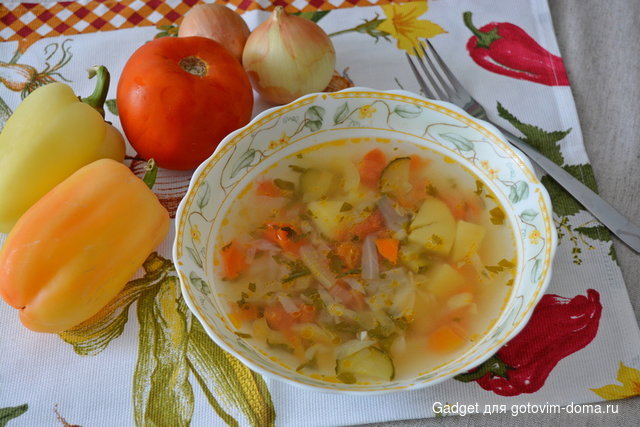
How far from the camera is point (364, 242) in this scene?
1.04 meters

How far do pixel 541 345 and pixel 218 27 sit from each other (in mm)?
903

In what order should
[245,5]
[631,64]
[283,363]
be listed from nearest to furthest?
1. [283,363]
2. [631,64]
3. [245,5]

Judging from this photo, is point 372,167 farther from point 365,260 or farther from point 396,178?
point 365,260

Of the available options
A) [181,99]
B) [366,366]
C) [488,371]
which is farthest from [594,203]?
[181,99]

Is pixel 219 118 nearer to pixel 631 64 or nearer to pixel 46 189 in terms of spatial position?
pixel 46 189

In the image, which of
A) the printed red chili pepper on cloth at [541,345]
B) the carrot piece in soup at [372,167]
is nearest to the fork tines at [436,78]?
the carrot piece in soup at [372,167]

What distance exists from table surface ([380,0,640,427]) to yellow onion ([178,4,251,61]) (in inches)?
29.8

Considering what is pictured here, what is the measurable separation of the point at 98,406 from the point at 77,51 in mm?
869

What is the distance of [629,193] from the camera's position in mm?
1146

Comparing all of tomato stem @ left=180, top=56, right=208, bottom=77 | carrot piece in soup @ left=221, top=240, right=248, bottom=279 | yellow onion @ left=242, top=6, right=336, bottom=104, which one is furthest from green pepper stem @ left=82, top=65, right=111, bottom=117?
carrot piece in soup @ left=221, top=240, right=248, bottom=279

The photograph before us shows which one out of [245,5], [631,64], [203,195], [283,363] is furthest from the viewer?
[245,5]

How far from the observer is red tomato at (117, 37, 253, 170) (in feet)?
3.52

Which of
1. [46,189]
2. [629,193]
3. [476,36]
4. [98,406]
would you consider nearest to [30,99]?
[46,189]

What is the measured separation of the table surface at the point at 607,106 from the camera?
3.01ft
